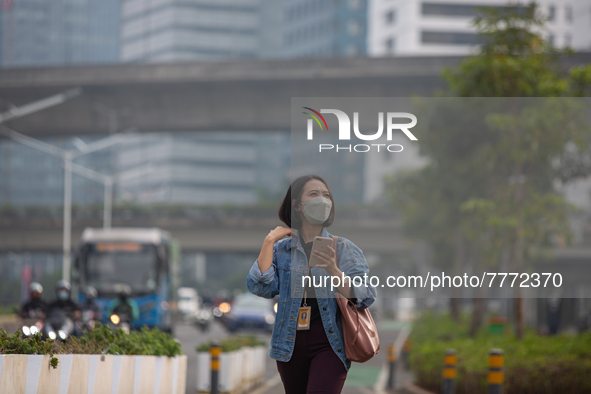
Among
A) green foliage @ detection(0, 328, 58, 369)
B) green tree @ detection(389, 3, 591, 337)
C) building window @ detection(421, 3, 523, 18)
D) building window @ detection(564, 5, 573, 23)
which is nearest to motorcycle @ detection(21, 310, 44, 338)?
green foliage @ detection(0, 328, 58, 369)

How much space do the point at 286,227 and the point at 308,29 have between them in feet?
429

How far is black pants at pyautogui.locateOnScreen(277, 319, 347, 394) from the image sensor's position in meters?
4.99

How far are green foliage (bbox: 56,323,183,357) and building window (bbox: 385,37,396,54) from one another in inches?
3513

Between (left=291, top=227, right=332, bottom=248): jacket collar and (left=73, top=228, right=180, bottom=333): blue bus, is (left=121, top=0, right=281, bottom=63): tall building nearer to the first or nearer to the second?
(left=73, top=228, right=180, bottom=333): blue bus

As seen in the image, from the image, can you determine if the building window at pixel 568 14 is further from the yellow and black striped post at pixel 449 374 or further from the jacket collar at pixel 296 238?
the jacket collar at pixel 296 238

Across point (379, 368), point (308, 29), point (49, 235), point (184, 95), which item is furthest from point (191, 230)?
point (308, 29)

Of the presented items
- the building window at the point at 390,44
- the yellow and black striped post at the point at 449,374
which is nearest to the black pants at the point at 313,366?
the yellow and black striped post at the point at 449,374

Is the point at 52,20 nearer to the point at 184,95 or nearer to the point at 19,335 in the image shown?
the point at 184,95

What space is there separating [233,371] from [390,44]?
86724 mm

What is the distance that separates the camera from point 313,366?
5.03 metres

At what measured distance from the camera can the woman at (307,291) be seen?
502 centimetres

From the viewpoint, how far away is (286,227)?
535 cm

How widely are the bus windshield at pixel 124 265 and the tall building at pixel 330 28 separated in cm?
9761

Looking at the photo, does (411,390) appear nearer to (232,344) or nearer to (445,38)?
(232,344)
